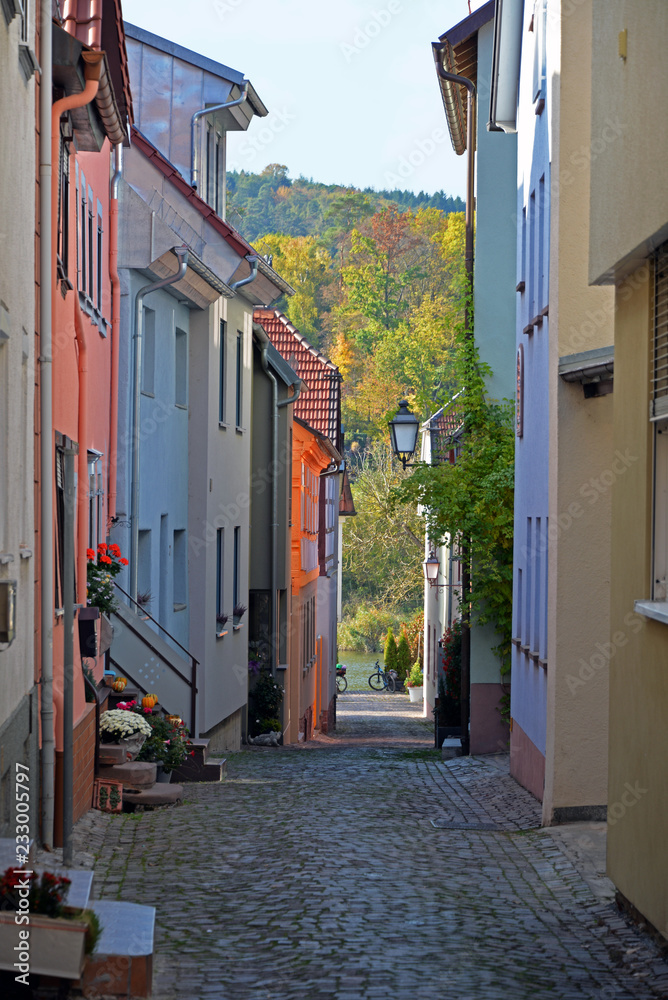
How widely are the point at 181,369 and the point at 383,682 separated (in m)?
37.3

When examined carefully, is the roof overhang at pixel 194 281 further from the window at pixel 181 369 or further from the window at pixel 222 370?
the window at pixel 222 370

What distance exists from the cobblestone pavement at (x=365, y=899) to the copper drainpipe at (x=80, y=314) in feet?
7.92

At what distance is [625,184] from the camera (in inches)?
299

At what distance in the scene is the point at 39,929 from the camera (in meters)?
5.41

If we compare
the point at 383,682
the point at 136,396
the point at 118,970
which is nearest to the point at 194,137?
the point at 136,396

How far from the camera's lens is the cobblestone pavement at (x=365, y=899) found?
651 cm

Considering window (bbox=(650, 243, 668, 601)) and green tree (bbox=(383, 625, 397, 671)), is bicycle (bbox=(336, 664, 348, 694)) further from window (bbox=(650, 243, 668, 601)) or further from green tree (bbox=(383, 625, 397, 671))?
window (bbox=(650, 243, 668, 601))

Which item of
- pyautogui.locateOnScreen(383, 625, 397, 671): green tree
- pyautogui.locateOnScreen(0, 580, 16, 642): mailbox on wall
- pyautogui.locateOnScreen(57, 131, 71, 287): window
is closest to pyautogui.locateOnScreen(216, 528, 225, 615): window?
pyautogui.locateOnScreen(57, 131, 71, 287): window

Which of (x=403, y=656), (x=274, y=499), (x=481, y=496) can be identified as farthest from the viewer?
(x=403, y=656)

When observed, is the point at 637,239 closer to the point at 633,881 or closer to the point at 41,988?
the point at 633,881

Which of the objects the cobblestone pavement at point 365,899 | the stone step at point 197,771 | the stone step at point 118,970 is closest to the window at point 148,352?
the stone step at point 197,771

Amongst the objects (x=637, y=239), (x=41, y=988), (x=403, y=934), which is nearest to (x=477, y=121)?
(x=637, y=239)

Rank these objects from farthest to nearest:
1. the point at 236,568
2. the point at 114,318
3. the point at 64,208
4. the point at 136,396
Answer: the point at 236,568
the point at 136,396
the point at 114,318
the point at 64,208

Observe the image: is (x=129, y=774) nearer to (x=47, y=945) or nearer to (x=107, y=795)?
(x=107, y=795)
